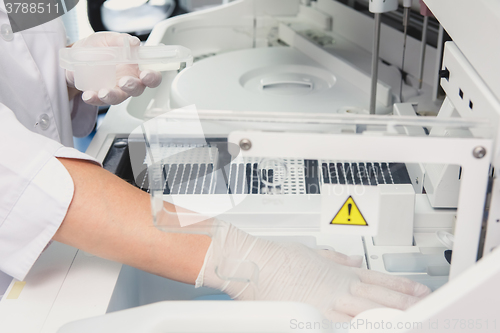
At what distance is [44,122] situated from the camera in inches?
46.4

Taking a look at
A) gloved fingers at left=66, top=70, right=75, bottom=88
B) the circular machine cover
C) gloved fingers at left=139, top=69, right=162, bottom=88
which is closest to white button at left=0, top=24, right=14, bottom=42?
gloved fingers at left=66, top=70, right=75, bottom=88

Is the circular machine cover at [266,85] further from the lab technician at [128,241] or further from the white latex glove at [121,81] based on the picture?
the lab technician at [128,241]

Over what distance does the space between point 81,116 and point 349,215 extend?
44.7 inches

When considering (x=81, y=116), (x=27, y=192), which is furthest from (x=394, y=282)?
(x=81, y=116)

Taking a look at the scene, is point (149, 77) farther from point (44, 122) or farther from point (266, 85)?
point (266, 85)

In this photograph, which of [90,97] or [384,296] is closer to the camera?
[384,296]

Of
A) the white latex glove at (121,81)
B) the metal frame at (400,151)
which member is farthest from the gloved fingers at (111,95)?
the metal frame at (400,151)

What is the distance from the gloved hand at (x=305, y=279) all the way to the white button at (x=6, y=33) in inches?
28.0

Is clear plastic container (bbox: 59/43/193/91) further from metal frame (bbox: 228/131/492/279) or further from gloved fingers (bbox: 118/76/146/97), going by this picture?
metal frame (bbox: 228/131/492/279)

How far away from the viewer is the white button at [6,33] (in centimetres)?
107

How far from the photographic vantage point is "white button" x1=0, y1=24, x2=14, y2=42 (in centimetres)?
107

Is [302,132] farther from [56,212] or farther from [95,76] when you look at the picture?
[95,76]

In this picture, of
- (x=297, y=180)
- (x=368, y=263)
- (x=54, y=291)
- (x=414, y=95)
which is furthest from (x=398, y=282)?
(x=414, y=95)

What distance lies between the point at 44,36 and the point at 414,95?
1.18 m
